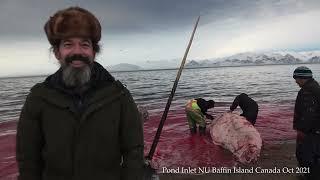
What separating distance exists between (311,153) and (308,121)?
60 cm

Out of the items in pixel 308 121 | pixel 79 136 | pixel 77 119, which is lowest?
pixel 308 121

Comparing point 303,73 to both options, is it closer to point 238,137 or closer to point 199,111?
point 238,137

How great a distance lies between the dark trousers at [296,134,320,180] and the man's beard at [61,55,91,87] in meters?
5.20

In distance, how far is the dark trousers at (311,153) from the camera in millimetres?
6562

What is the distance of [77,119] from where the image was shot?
244 centimetres

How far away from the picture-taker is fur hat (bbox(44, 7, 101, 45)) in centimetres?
248

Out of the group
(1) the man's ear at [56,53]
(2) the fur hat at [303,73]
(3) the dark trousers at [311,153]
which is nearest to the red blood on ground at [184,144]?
(3) the dark trousers at [311,153]

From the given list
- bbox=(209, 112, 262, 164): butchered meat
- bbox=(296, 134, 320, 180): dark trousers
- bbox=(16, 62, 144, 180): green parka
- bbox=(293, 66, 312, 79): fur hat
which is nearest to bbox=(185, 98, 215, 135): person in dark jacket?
bbox=(209, 112, 262, 164): butchered meat

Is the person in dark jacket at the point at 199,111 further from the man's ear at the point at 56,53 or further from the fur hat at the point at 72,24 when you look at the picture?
the fur hat at the point at 72,24

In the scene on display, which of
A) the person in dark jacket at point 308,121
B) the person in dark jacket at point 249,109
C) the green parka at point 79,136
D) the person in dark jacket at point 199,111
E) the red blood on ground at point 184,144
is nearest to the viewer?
the green parka at point 79,136

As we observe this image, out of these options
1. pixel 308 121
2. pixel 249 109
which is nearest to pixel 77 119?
pixel 308 121

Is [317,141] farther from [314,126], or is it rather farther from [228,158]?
[228,158]

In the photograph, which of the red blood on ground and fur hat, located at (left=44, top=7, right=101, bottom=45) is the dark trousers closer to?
the red blood on ground

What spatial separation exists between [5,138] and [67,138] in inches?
498
